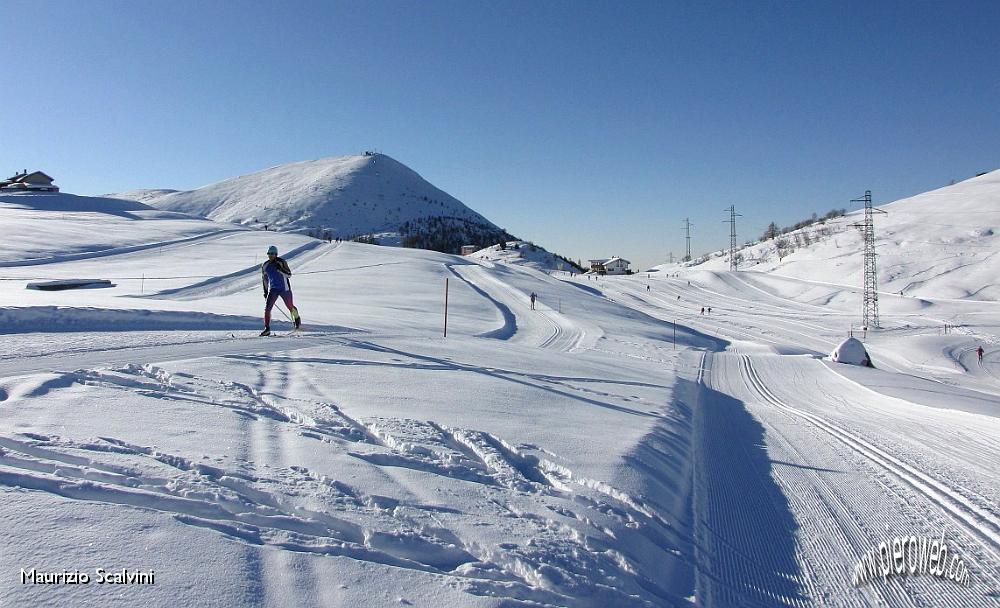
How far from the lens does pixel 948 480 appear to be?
6.11 m

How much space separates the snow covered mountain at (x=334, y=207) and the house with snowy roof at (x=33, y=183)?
49.5m

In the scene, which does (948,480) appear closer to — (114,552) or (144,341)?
(114,552)

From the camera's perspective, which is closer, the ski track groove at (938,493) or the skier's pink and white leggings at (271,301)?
the ski track groove at (938,493)

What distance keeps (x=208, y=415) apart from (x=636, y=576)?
4.19 metres

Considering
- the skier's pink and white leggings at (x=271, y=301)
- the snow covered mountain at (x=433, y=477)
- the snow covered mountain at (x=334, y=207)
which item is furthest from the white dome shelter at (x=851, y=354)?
the snow covered mountain at (x=334, y=207)

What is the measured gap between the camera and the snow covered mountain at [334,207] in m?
149

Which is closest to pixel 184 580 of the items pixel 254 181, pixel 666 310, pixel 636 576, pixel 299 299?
pixel 636 576

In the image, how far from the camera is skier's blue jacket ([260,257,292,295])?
11789 millimetres

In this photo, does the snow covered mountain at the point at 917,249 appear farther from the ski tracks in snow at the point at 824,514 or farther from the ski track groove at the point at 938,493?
the ski tracks in snow at the point at 824,514

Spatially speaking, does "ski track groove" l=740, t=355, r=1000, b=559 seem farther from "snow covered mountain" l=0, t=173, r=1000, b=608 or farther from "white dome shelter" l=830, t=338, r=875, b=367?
"white dome shelter" l=830, t=338, r=875, b=367

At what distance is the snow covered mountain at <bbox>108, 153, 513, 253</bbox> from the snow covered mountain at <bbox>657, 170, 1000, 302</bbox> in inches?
2893

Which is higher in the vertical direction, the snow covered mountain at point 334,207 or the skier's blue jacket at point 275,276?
the snow covered mountain at point 334,207

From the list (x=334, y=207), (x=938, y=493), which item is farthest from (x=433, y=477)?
(x=334, y=207)

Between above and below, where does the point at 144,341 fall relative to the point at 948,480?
above
